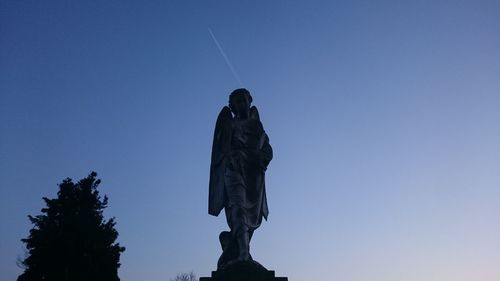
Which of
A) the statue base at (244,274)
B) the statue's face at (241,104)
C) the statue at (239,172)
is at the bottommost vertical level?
the statue base at (244,274)

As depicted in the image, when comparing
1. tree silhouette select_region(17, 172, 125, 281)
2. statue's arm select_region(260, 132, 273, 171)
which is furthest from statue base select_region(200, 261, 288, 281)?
tree silhouette select_region(17, 172, 125, 281)

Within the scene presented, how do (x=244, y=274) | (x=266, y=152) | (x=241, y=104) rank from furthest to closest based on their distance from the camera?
(x=241, y=104) < (x=266, y=152) < (x=244, y=274)

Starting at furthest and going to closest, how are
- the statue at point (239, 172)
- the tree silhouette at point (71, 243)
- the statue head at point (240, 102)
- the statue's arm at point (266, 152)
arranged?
the tree silhouette at point (71, 243) → the statue head at point (240, 102) → the statue's arm at point (266, 152) → the statue at point (239, 172)

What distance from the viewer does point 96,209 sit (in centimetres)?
2778

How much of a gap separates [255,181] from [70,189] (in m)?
21.9

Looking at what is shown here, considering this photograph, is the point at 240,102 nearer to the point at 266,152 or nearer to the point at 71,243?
the point at 266,152

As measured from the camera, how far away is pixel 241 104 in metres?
9.37

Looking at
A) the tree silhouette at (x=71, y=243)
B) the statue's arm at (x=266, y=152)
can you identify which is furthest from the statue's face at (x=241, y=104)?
the tree silhouette at (x=71, y=243)

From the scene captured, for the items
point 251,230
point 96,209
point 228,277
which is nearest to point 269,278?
point 228,277

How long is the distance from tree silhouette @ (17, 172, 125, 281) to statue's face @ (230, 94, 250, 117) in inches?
733

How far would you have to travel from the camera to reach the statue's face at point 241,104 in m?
9.37

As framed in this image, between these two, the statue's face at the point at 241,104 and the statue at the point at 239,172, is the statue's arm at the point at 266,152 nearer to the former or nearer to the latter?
the statue at the point at 239,172

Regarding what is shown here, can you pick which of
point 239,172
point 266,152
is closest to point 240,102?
point 266,152

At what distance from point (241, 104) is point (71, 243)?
18756 mm
